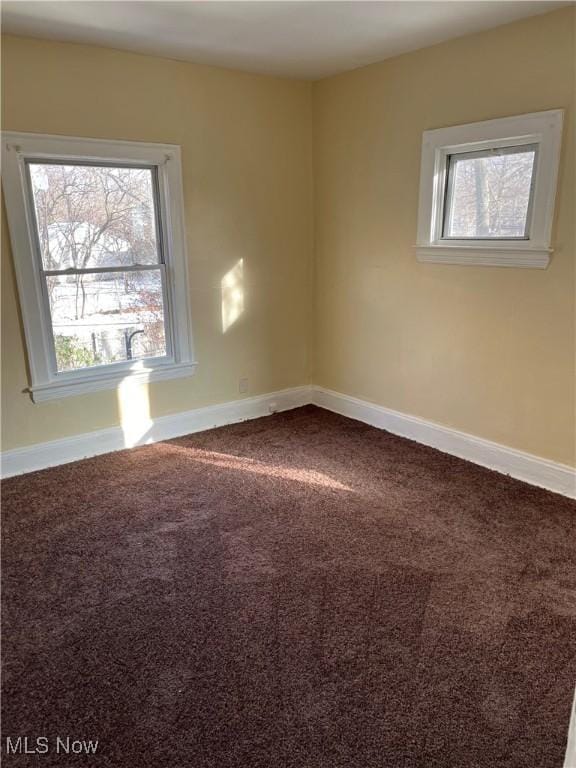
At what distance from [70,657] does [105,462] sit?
168 cm

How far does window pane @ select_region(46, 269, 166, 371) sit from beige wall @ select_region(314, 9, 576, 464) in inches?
54.1

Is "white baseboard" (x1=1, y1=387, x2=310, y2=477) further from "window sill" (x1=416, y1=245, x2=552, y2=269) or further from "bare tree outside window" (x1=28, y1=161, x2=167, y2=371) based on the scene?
"window sill" (x1=416, y1=245, x2=552, y2=269)

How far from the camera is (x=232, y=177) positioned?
12.5 ft

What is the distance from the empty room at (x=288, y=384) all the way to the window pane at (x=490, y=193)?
17mm

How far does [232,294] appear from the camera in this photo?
4.00 meters

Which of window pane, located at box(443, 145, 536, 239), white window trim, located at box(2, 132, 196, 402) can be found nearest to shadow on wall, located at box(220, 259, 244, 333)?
white window trim, located at box(2, 132, 196, 402)

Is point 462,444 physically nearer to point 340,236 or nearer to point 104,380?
point 340,236

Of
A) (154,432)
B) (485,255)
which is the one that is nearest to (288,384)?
(154,432)

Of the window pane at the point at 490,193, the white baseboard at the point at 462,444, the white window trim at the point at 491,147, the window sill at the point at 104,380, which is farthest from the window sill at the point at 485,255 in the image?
the window sill at the point at 104,380

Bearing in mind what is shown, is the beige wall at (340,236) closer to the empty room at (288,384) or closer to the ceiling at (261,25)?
the empty room at (288,384)

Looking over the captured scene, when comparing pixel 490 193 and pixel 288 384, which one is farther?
pixel 288 384

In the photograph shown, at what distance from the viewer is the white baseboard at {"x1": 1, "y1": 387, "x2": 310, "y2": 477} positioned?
3346mm

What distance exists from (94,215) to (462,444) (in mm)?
2708

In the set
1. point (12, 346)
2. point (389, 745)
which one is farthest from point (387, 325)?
point (389, 745)
